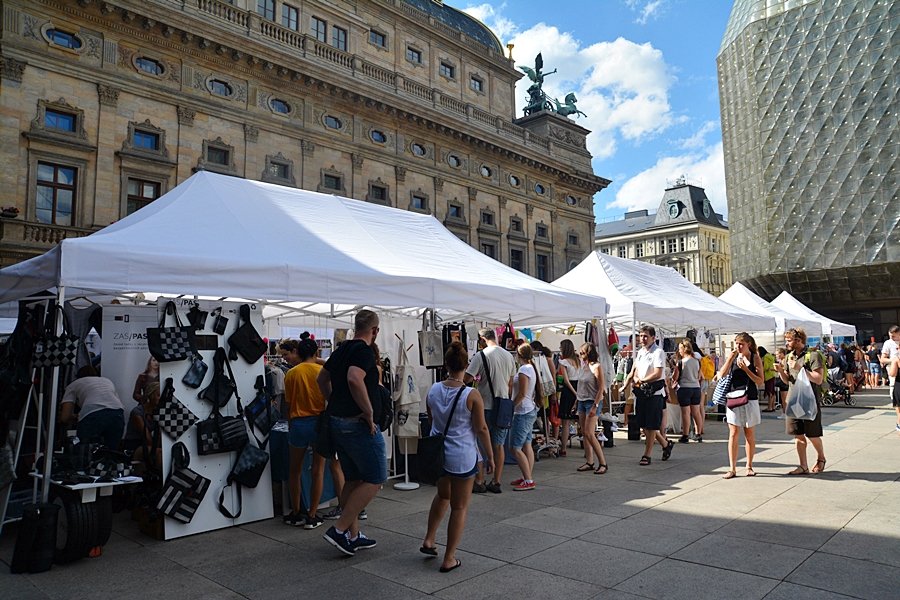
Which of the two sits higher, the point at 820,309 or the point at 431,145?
the point at 431,145

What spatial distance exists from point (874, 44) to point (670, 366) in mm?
41960

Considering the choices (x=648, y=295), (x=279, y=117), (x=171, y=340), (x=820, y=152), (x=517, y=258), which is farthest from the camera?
(x=820, y=152)

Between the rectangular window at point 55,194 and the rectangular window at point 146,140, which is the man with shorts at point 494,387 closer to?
the rectangular window at point 55,194

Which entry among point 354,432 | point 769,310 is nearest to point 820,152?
point 769,310

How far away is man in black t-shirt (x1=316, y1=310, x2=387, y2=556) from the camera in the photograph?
16.8ft

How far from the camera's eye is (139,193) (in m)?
23.7

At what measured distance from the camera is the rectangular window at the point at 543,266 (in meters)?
42.8

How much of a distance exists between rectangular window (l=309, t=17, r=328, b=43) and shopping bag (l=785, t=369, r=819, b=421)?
2961 cm

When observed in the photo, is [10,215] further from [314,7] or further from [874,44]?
[874,44]

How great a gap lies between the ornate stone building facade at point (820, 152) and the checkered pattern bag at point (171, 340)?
160ft

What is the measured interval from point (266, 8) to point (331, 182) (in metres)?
8.92

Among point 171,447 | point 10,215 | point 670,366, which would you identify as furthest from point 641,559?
point 10,215

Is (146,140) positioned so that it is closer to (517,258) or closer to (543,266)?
(517,258)

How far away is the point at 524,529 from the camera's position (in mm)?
6184
